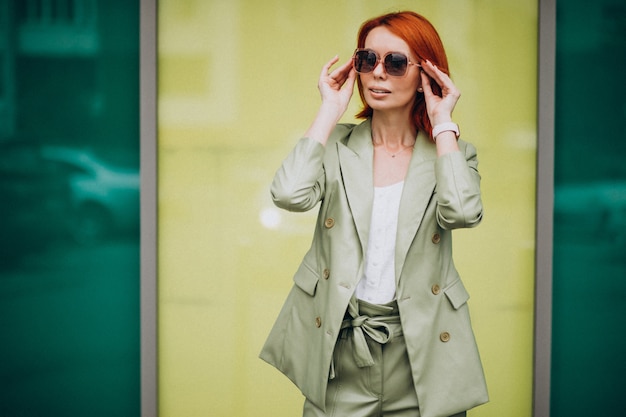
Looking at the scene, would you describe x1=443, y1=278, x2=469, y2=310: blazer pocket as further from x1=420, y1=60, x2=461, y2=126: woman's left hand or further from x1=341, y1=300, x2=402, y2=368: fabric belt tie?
x1=420, y1=60, x2=461, y2=126: woman's left hand

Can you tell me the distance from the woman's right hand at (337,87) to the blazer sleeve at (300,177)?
187mm

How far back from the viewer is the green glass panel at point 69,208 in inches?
171

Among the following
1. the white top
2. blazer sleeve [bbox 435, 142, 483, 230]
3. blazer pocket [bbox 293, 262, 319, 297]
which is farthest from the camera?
blazer pocket [bbox 293, 262, 319, 297]

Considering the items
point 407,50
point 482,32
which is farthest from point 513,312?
point 407,50

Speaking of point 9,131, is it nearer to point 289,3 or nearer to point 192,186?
point 192,186

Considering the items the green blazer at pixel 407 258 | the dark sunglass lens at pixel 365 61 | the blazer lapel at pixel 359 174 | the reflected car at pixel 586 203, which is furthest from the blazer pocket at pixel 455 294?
the reflected car at pixel 586 203

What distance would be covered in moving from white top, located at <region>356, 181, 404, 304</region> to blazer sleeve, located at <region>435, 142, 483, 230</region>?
0.17 m

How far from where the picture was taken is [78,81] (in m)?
4.35

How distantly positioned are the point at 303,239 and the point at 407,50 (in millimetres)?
1959

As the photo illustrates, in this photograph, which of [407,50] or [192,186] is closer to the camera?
[407,50]

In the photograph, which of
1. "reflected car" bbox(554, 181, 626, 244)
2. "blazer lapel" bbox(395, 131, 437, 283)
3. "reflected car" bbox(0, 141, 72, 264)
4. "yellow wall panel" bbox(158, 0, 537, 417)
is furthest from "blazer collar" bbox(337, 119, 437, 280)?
"reflected car" bbox(0, 141, 72, 264)

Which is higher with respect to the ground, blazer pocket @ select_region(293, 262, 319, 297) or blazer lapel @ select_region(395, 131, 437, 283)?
blazer lapel @ select_region(395, 131, 437, 283)

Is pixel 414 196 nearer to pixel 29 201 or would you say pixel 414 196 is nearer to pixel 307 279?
pixel 307 279

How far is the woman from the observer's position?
249 centimetres
